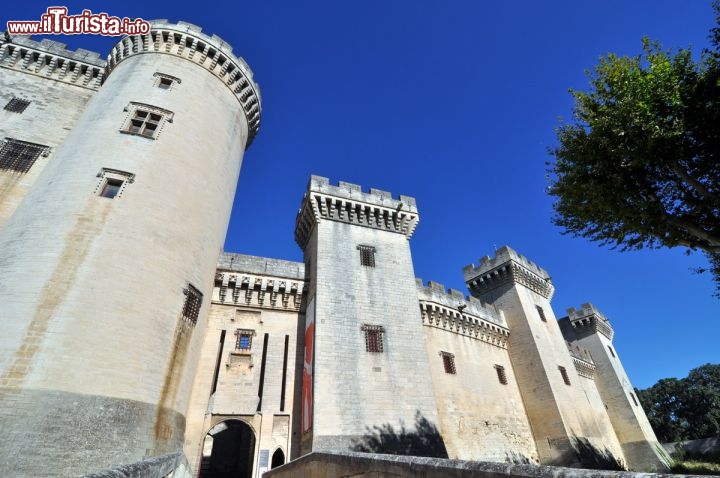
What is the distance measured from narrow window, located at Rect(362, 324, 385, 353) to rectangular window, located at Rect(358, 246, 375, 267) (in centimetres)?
331

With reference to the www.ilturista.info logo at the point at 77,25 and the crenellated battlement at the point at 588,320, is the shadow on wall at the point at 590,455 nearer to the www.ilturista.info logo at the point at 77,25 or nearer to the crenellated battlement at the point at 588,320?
the crenellated battlement at the point at 588,320

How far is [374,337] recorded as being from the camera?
1606cm

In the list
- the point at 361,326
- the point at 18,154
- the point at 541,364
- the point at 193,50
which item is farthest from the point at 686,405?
the point at 18,154

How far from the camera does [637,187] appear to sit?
424 inches

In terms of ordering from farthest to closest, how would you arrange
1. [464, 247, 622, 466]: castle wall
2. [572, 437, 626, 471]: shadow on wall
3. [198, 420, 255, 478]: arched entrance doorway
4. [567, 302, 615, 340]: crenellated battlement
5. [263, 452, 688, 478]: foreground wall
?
[567, 302, 615, 340]: crenellated battlement < [464, 247, 622, 466]: castle wall < [572, 437, 626, 471]: shadow on wall < [198, 420, 255, 478]: arched entrance doorway < [263, 452, 688, 478]: foreground wall

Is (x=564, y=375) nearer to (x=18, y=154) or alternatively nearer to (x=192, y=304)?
(x=192, y=304)

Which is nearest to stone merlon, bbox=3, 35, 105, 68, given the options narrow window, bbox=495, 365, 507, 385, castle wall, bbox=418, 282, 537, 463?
castle wall, bbox=418, 282, 537, 463

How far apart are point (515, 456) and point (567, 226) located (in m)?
13.2

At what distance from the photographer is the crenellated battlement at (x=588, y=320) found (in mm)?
32438

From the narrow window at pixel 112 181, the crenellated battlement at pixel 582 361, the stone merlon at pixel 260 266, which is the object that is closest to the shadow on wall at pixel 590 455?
the crenellated battlement at pixel 582 361

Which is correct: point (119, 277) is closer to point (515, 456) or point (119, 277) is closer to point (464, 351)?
point (464, 351)

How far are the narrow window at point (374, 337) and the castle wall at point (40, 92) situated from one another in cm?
1434

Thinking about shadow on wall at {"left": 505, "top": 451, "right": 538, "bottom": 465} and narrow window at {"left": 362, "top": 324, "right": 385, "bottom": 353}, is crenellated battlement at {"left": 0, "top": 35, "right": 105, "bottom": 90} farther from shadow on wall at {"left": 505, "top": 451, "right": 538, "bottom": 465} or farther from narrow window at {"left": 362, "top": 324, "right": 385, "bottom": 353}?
shadow on wall at {"left": 505, "top": 451, "right": 538, "bottom": 465}

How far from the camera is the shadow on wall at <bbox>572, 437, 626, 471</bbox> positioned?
19469 millimetres
